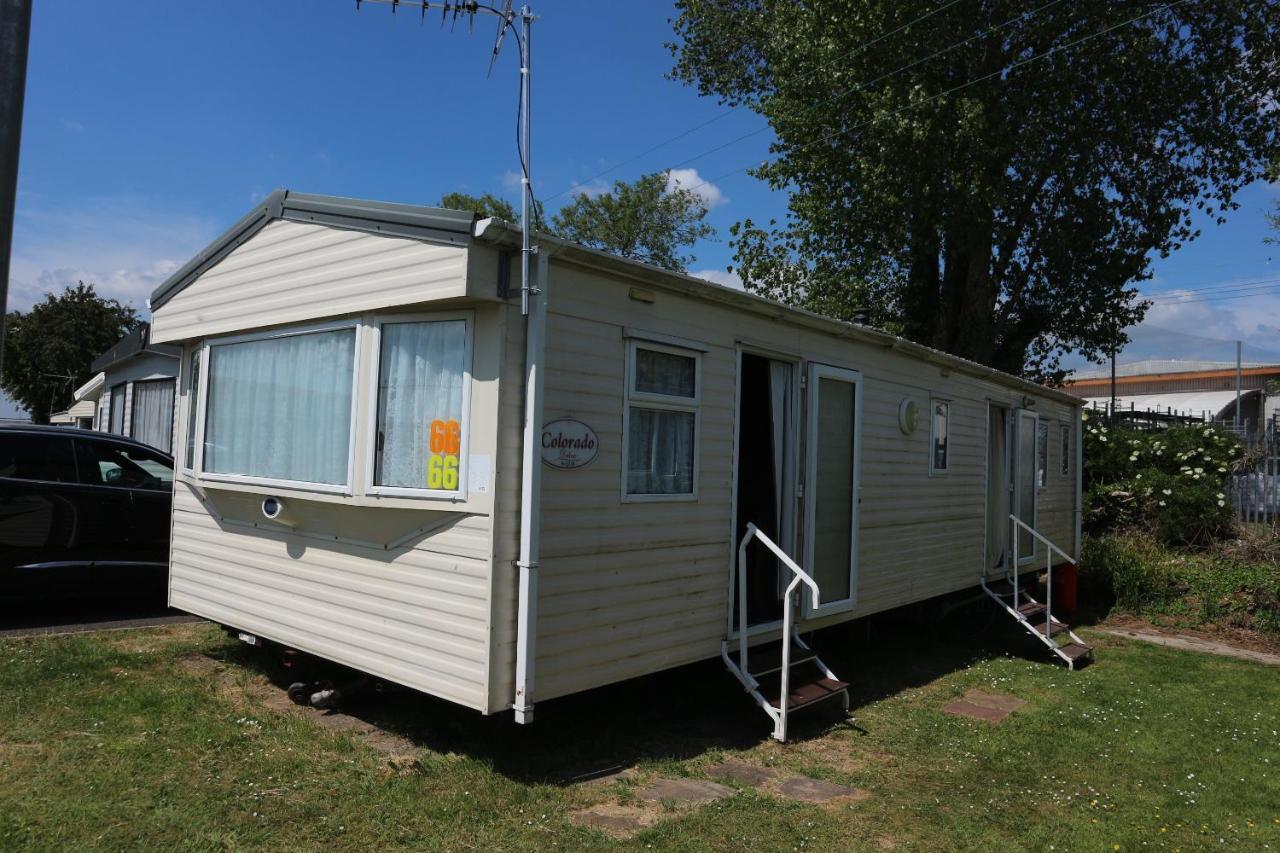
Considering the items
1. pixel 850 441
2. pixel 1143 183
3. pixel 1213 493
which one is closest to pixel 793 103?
pixel 1143 183

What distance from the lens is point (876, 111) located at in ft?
44.4

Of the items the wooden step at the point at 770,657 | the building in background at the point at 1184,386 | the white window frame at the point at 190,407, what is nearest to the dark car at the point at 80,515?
the white window frame at the point at 190,407

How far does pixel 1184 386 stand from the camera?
33.4 m

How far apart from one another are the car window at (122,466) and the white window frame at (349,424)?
188 cm

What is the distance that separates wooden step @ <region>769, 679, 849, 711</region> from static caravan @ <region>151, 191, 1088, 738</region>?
2 cm

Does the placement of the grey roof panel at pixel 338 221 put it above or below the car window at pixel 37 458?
above

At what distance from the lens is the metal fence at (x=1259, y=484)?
11.3m

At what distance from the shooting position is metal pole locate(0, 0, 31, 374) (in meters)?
2.28

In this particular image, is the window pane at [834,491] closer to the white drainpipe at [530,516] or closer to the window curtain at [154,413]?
the white drainpipe at [530,516]

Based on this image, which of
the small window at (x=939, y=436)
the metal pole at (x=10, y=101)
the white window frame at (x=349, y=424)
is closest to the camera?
the metal pole at (x=10, y=101)

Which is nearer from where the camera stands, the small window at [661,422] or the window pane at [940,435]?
the small window at [661,422]

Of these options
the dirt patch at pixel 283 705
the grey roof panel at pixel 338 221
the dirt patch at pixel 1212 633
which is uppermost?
the grey roof panel at pixel 338 221

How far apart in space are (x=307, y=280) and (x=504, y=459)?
1.96 metres

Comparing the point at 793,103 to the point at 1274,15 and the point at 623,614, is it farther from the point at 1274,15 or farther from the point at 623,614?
the point at 623,614
